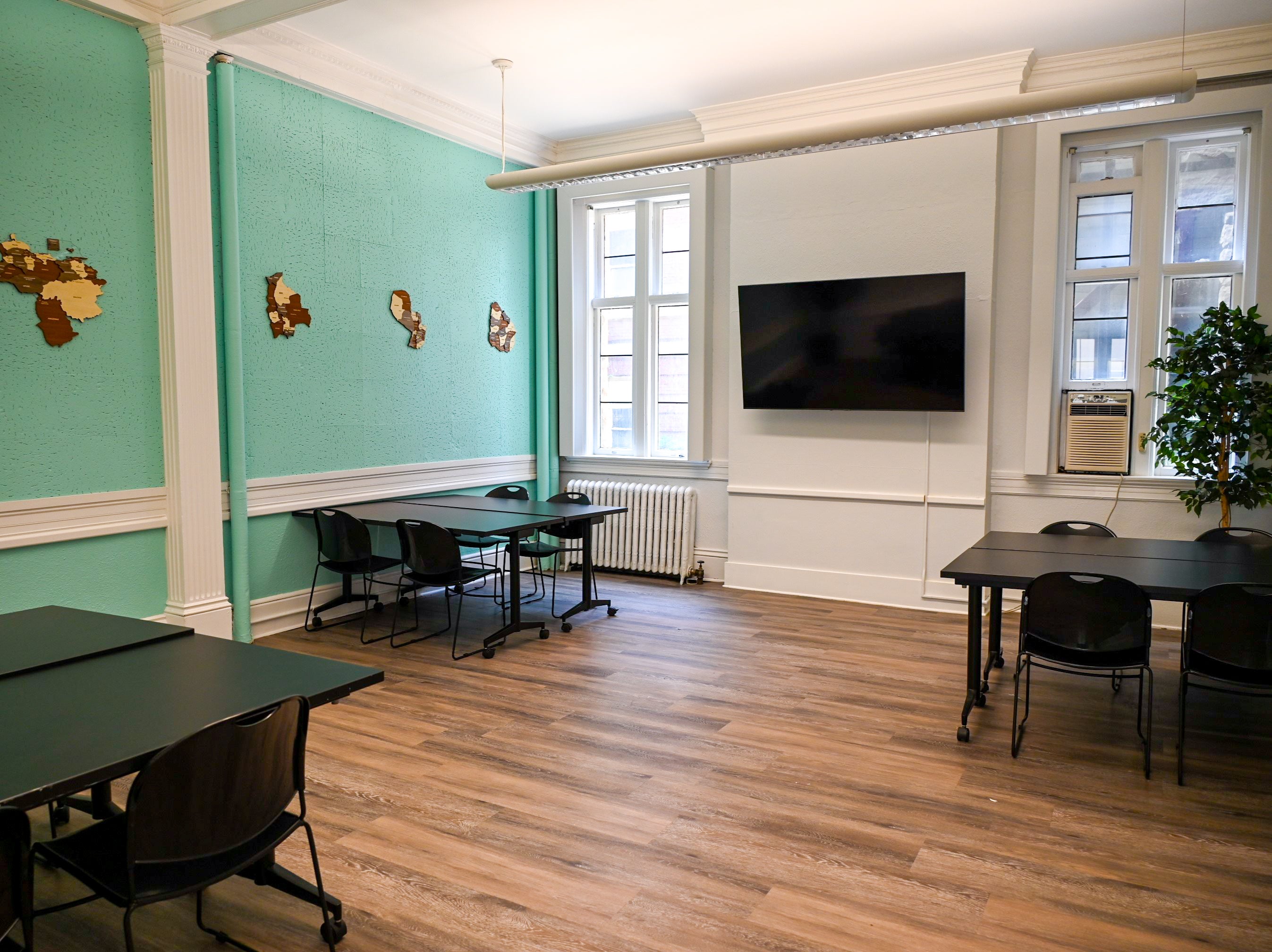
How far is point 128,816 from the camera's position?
182cm

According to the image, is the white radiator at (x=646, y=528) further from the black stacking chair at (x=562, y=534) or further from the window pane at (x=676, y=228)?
the window pane at (x=676, y=228)

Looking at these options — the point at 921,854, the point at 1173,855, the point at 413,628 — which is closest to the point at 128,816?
the point at 921,854

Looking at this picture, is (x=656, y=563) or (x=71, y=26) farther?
(x=656, y=563)

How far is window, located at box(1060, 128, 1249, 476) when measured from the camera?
561 centimetres

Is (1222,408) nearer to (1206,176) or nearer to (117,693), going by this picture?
(1206,176)

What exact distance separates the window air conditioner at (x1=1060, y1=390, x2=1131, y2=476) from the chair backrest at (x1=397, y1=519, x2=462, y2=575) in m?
4.13

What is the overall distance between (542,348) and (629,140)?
1.88 metres

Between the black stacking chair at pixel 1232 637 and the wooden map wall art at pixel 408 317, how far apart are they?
506 centimetres

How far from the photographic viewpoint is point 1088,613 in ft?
11.7

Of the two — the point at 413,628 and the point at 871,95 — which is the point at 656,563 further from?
the point at 871,95

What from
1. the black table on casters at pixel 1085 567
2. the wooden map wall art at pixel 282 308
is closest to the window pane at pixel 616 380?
the wooden map wall art at pixel 282 308

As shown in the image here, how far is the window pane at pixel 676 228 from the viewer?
7.40 meters

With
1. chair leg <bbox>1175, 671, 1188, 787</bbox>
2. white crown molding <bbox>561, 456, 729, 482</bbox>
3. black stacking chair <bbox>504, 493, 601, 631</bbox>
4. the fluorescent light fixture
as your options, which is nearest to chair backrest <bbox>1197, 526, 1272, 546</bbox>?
chair leg <bbox>1175, 671, 1188, 787</bbox>

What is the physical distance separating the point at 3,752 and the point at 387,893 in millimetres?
1177
